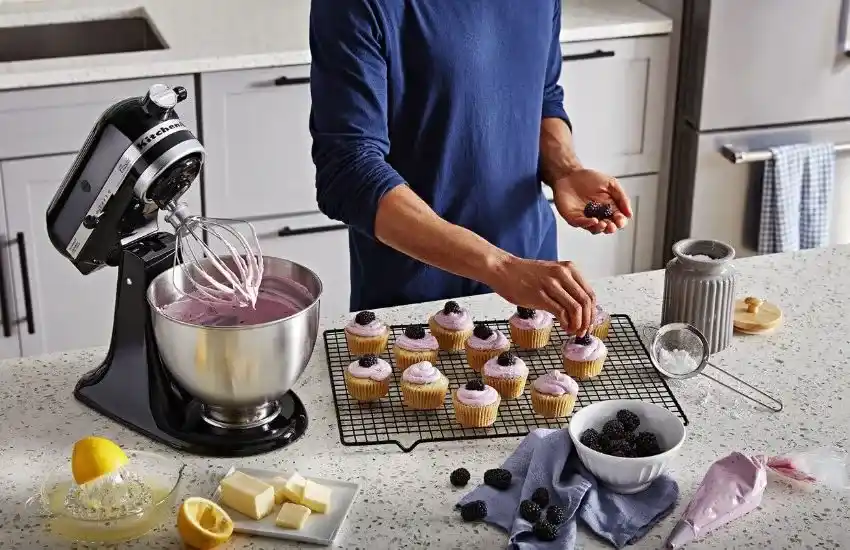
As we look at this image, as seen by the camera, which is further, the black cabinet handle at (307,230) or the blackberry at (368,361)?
the black cabinet handle at (307,230)

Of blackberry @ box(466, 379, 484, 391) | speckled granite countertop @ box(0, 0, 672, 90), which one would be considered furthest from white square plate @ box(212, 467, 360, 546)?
speckled granite countertop @ box(0, 0, 672, 90)

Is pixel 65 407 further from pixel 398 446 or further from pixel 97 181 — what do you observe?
pixel 398 446

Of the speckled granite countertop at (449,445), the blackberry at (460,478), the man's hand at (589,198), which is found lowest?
the speckled granite countertop at (449,445)

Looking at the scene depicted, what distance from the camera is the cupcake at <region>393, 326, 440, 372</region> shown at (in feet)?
5.48

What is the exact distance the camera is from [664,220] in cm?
329

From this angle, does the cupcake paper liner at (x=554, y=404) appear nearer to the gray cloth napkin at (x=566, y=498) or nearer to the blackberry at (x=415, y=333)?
the gray cloth napkin at (x=566, y=498)

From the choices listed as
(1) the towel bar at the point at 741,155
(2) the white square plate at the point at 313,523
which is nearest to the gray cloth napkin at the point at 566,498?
(2) the white square plate at the point at 313,523

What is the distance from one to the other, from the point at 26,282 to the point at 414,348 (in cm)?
145

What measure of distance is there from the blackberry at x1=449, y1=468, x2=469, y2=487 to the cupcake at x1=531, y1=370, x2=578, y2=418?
184mm

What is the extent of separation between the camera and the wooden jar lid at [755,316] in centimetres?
180

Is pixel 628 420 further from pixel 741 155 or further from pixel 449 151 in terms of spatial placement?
pixel 741 155

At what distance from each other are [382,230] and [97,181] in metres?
0.40

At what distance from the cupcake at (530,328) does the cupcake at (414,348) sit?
0.41 ft

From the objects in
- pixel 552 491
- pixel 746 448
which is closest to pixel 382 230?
pixel 552 491
